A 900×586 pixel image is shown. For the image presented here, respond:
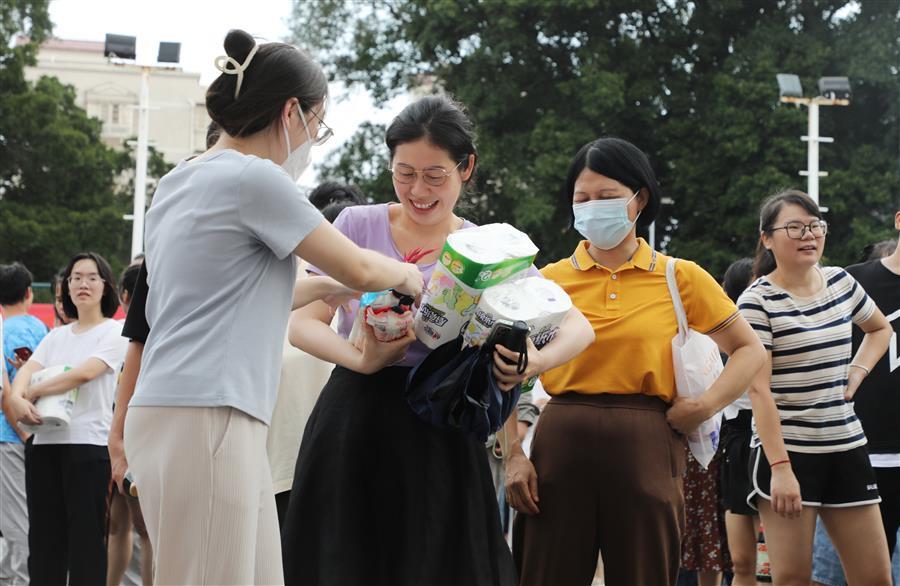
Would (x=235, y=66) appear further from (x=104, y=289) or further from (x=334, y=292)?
(x=104, y=289)

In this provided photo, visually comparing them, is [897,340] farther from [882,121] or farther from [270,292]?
[882,121]

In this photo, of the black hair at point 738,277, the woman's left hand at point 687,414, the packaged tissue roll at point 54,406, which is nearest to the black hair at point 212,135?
the woman's left hand at point 687,414

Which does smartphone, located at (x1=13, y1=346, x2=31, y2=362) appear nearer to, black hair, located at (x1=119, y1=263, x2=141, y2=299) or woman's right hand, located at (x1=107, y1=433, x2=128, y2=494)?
black hair, located at (x1=119, y1=263, x2=141, y2=299)

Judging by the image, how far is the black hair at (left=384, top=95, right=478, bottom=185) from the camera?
3.76 metres

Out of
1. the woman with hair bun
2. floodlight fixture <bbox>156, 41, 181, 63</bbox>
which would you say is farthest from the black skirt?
floodlight fixture <bbox>156, 41, 181, 63</bbox>

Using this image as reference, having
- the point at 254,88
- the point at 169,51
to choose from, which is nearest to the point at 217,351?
the point at 254,88

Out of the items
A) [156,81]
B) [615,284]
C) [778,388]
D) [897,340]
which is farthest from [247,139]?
[156,81]

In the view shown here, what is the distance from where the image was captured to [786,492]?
4.97 metres

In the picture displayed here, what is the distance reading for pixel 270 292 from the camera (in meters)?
3.01

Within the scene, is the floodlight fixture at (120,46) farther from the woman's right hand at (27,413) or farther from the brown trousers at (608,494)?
the brown trousers at (608,494)

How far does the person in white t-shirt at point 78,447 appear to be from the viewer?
7402 mm

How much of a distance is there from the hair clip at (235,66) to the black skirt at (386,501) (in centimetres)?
101

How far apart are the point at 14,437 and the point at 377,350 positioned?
20.8 ft

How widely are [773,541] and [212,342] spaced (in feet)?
10.4
